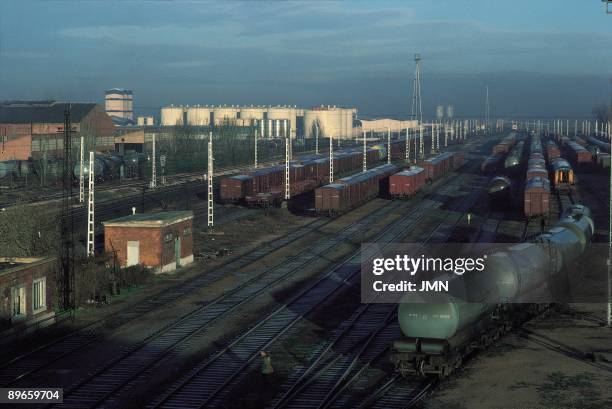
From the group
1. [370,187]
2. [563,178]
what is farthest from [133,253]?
[563,178]

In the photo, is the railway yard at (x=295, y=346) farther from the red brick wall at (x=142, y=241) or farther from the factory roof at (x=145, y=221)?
the factory roof at (x=145, y=221)

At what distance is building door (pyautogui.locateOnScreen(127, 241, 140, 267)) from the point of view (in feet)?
127

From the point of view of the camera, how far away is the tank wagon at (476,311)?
21875 millimetres

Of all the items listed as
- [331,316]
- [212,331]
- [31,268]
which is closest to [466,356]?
[331,316]

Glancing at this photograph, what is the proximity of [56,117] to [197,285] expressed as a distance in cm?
8227

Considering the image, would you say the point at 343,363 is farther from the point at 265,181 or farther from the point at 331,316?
the point at 265,181

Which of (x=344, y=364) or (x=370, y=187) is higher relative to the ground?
(x=370, y=187)

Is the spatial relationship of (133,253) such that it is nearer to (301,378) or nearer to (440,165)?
(301,378)

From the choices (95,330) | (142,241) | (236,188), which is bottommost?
(95,330)

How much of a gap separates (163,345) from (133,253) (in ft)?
42.0

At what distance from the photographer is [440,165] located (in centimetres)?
9594

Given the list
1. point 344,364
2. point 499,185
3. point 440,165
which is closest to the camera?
point 344,364

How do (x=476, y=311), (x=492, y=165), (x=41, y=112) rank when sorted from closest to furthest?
(x=476, y=311) < (x=492, y=165) < (x=41, y=112)

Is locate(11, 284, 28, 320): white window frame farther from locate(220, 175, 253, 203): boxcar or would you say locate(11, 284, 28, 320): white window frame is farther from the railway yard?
locate(220, 175, 253, 203): boxcar
